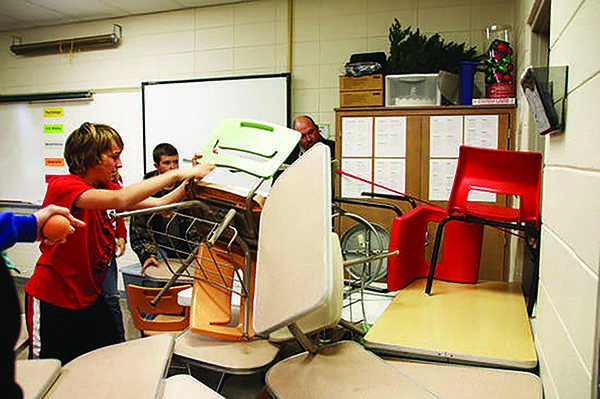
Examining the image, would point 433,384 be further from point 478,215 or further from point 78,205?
point 78,205

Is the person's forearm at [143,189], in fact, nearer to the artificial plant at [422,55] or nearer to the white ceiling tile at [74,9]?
the artificial plant at [422,55]

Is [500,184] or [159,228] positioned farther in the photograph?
[159,228]

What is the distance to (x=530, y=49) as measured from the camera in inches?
89.9

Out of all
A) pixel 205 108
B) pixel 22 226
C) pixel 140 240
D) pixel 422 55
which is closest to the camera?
pixel 22 226

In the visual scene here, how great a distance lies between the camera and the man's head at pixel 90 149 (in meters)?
1.67

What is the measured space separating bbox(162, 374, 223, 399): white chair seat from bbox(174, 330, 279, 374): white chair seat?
6.4 inches

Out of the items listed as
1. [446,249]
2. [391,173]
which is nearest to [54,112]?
[391,173]

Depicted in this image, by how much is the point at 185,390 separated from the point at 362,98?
2461 mm

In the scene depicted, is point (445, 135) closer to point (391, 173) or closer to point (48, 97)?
point (391, 173)

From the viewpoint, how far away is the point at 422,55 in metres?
2.97

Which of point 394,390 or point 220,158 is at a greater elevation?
point 220,158

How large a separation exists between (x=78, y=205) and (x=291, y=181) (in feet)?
2.87

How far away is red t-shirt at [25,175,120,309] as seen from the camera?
1.54 meters

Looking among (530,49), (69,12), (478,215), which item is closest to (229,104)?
(69,12)
